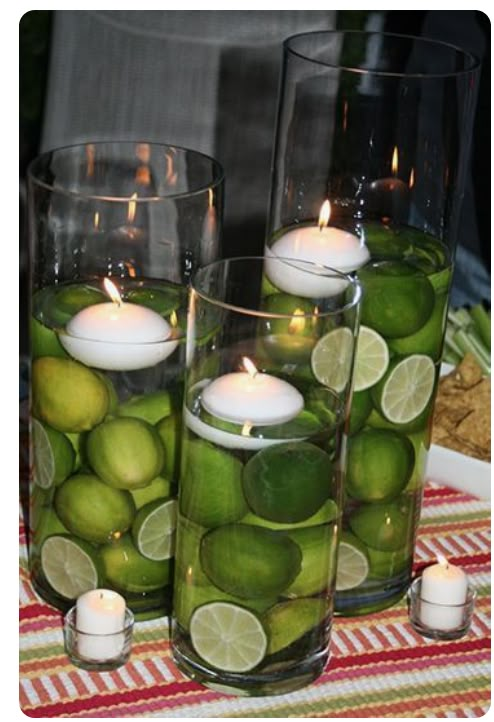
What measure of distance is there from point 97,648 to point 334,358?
34 centimetres

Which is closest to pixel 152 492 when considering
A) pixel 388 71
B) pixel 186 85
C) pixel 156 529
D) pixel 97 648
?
pixel 156 529

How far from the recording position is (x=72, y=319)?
4.40 feet

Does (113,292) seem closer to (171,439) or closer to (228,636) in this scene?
(171,439)

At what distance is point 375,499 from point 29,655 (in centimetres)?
35

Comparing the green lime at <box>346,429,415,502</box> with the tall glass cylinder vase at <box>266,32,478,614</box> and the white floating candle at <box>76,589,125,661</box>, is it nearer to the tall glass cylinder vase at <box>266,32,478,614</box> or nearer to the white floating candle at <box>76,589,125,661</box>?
the tall glass cylinder vase at <box>266,32,478,614</box>

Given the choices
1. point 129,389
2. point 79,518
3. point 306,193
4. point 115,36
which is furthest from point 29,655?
point 115,36

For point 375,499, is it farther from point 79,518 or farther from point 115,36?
point 115,36

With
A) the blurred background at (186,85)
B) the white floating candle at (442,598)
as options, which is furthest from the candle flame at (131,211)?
the blurred background at (186,85)

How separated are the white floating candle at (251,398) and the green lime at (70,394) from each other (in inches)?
4.8

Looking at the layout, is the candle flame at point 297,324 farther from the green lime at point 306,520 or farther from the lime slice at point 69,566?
the lime slice at point 69,566

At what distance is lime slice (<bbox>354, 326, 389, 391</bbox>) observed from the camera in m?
1.38

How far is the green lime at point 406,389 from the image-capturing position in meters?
1.38

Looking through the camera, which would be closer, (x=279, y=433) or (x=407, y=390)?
(x=279, y=433)

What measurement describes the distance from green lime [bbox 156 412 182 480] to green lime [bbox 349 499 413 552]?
18 cm
